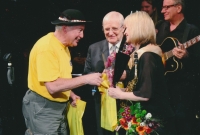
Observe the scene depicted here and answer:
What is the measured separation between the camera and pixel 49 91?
10.2ft

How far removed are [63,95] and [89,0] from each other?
268 cm

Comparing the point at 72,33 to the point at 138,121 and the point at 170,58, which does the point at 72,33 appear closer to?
the point at 138,121

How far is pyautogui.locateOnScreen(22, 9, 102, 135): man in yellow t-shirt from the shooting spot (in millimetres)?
3072

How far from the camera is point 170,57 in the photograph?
4219 millimetres

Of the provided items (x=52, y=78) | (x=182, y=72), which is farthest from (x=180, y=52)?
(x=52, y=78)

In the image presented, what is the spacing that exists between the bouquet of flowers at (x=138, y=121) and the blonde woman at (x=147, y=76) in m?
0.06

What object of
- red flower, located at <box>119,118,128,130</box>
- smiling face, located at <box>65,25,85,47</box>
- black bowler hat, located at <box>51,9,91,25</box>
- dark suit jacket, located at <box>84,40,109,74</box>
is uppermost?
black bowler hat, located at <box>51,9,91,25</box>

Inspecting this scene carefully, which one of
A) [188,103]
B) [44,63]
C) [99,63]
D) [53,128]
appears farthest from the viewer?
[188,103]

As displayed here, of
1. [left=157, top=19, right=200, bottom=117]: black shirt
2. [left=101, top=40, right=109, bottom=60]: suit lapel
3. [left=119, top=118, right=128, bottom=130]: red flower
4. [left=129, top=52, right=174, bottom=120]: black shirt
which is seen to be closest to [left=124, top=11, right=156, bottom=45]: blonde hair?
[left=129, top=52, right=174, bottom=120]: black shirt

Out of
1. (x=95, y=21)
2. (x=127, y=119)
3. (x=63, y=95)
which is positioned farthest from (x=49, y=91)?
(x=95, y=21)

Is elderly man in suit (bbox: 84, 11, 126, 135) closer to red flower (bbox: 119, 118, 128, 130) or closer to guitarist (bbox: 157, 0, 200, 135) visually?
guitarist (bbox: 157, 0, 200, 135)

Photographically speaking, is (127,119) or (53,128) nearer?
(127,119)

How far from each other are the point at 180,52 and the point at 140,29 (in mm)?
1257

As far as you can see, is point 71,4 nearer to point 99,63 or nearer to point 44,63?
point 99,63
